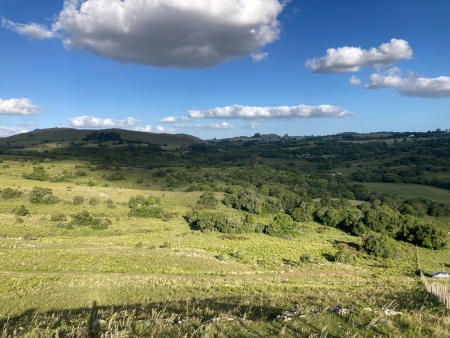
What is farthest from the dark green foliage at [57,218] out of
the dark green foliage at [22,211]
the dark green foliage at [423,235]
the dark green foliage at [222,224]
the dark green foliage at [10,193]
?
the dark green foliage at [423,235]

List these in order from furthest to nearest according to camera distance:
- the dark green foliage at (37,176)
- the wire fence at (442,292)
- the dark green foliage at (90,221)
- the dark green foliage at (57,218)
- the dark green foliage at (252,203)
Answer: the dark green foliage at (37,176) < the dark green foliage at (252,203) < the dark green foliage at (57,218) < the dark green foliage at (90,221) < the wire fence at (442,292)

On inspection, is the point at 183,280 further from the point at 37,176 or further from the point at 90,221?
the point at 37,176

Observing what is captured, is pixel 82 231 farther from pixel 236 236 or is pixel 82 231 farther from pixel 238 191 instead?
pixel 238 191

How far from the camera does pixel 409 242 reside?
58031 mm

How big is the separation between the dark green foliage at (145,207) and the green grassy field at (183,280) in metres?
1.92

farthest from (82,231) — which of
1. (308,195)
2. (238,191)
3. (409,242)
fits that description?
(308,195)

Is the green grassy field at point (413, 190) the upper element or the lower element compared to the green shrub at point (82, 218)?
lower

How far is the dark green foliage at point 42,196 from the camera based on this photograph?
65.6m

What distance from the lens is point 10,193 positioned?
6644cm

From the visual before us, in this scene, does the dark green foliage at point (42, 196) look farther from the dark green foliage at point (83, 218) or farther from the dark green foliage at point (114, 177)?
the dark green foliage at point (114, 177)

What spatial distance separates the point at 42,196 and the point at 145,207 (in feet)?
72.1

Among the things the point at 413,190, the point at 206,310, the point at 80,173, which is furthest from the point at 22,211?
the point at 413,190

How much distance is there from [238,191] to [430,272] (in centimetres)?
5517

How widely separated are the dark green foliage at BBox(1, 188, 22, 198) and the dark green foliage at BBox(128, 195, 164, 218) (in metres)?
23.5
